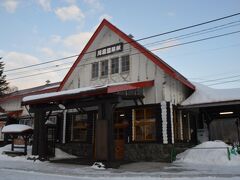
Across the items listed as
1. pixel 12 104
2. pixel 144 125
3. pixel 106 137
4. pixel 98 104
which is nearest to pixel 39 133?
pixel 98 104

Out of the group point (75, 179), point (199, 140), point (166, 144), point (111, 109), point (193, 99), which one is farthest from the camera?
point (199, 140)

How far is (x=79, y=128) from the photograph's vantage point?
2044cm

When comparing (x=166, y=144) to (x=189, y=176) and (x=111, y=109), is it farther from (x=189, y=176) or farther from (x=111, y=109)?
(x=189, y=176)

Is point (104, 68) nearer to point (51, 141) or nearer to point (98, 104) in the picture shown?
point (98, 104)

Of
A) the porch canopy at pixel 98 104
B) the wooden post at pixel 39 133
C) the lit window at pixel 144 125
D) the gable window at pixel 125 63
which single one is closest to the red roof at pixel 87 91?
the porch canopy at pixel 98 104

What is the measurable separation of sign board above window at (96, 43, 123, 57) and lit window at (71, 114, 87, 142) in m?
4.79

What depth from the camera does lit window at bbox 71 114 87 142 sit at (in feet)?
65.9

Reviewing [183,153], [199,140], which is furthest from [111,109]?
[199,140]

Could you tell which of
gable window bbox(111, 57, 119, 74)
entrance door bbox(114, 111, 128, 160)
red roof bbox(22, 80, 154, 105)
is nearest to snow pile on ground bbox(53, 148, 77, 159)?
entrance door bbox(114, 111, 128, 160)

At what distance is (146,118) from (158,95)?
5.42ft

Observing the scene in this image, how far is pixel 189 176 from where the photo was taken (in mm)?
10180

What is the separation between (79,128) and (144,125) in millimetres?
5850

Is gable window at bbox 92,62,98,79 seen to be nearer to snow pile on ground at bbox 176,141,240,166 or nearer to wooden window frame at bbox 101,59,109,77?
wooden window frame at bbox 101,59,109,77

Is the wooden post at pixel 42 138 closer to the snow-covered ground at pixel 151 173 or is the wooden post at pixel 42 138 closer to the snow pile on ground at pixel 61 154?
the snow pile on ground at pixel 61 154
